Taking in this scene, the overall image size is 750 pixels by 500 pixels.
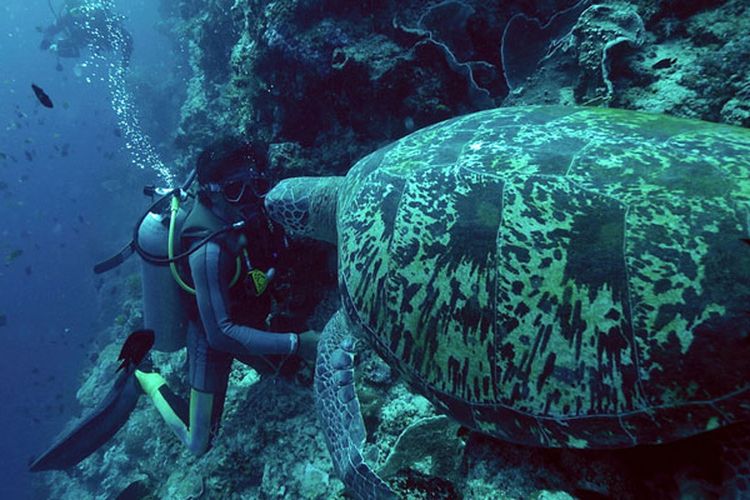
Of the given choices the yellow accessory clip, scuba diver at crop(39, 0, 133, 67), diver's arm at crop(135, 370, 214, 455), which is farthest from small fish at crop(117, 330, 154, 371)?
scuba diver at crop(39, 0, 133, 67)

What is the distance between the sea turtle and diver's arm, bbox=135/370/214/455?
1.84m

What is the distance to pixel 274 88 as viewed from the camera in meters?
3.85

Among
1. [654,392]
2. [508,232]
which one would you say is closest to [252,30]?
[508,232]

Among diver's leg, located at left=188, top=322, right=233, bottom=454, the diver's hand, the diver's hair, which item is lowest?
diver's leg, located at left=188, top=322, right=233, bottom=454

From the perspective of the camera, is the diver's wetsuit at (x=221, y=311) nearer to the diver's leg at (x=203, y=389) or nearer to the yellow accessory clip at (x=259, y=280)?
the yellow accessory clip at (x=259, y=280)

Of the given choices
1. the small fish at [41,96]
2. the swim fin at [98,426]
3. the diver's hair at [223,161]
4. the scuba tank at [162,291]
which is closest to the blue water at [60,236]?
the small fish at [41,96]

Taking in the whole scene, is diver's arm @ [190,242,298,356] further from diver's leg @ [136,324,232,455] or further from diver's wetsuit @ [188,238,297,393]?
diver's leg @ [136,324,232,455]

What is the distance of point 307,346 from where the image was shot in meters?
3.05

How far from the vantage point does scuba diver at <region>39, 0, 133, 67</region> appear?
17.1m

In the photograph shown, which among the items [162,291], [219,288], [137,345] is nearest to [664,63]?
[219,288]

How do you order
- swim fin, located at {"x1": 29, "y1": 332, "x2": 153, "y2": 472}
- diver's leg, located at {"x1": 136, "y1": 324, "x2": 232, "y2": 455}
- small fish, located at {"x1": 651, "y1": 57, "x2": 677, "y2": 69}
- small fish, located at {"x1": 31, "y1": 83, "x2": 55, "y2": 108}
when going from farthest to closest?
small fish, located at {"x1": 31, "y1": 83, "x2": 55, "y2": 108} → swim fin, located at {"x1": 29, "y1": 332, "x2": 153, "y2": 472} → diver's leg, located at {"x1": 136, "y1": 324, "x2": 232, "y2": 455} → small fish, located at {"x1": 651, "y1": 57, "x2": 677, "y2": 69}

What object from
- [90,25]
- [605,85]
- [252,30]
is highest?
[90,25]

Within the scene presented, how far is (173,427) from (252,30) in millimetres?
4224

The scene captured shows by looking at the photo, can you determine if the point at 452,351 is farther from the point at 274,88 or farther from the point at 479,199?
the point at 274,88
